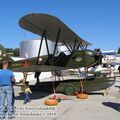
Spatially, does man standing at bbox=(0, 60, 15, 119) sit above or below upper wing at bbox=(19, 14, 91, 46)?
below

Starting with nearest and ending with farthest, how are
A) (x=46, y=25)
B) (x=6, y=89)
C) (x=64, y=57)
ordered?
(x=6, y=89), (x=46, y=25), (x=64, y=57)

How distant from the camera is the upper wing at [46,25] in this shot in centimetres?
1218

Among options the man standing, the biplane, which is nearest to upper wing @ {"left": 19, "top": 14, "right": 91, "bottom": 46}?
the biplane

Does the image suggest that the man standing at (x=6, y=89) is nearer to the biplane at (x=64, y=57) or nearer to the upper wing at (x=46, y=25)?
the upper wing at (x=46, y=25)

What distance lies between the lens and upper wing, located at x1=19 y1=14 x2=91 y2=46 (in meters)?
12.2

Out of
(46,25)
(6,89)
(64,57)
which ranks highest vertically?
(46,25)

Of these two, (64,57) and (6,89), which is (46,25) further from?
(6,89)

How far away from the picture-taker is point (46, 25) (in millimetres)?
13570

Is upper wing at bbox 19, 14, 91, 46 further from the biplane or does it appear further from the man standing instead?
the man standing

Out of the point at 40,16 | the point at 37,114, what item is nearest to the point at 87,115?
the point at 37,114

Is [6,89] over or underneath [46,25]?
underneath

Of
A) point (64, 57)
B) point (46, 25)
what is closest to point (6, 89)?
point (46, 25)

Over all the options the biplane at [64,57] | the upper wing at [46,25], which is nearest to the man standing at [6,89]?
the upper wing at [46,25]

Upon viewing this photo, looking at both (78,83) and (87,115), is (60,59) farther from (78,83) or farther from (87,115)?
(87,115)
